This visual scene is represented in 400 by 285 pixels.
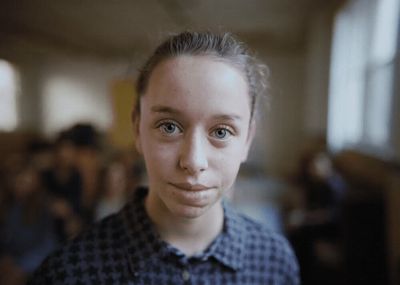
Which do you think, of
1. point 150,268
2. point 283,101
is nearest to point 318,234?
point 283,101

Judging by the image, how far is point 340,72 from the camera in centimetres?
65

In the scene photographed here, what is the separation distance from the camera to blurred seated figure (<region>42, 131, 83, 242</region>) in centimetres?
53

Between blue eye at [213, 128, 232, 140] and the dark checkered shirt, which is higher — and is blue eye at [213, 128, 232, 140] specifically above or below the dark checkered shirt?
above

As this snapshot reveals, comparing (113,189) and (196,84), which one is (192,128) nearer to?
(196,84)

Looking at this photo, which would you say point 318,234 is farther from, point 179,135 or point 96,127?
point 179,135

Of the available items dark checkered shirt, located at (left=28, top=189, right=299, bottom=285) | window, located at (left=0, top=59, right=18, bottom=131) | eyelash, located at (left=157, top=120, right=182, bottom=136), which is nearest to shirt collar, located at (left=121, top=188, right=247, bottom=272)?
dark checkered shirt, located at (left=28, top=189, right=299, bottom=285)

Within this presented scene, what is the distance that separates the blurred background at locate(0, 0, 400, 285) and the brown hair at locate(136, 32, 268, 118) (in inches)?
0.7

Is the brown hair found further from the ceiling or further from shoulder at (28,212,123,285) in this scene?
shoulder at (28,212,123,285)

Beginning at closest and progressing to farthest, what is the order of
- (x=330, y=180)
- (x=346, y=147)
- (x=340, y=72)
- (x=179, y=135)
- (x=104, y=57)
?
(x=179, y=135)
(x=104, y=57)
(x=340, y=72)
(x=346, y=147)
(x=330, y=180)

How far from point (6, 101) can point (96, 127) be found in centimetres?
11

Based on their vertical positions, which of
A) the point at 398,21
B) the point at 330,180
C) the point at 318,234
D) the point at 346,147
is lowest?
the point at 318,234

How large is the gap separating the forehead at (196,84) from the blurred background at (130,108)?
4cm

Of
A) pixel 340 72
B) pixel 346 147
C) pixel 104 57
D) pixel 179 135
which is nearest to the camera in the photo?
pixel 179 135

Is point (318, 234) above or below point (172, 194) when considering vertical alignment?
below
